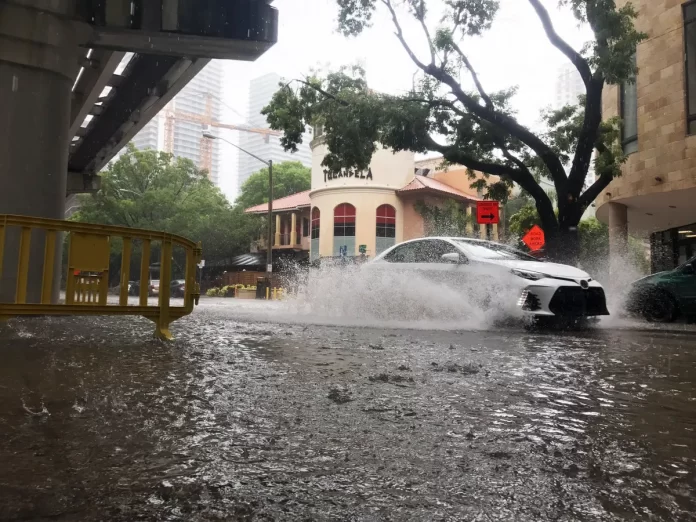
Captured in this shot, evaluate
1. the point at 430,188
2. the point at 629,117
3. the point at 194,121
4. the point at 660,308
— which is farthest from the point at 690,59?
the point at 194,121

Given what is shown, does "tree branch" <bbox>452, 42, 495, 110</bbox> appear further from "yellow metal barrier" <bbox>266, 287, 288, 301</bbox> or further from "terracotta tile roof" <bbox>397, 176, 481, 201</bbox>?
"terracotta tile roof" <bbox>397, 176, 481, 201</bbox>

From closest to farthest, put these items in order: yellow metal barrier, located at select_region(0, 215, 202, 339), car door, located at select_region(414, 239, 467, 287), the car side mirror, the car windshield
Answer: yellow metal barrier, located at select_region(0, 215, 202, 339), the car side mirror, car door, located at select_region(414, 239, 467, 287), the car windshield

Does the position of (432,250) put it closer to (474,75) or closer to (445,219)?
(474,75)

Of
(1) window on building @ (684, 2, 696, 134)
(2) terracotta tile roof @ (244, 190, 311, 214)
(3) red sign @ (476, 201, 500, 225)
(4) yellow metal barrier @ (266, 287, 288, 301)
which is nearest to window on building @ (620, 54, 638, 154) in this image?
(1) window on building @ (684, 2, 696, 134)

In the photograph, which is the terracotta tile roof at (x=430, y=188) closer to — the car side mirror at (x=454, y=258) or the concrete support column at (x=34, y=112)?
the car side mirror at (x=454, y=258)

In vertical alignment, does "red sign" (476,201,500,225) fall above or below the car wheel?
above

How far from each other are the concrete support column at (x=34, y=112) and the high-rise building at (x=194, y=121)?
239 ft

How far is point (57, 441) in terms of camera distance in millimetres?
2295

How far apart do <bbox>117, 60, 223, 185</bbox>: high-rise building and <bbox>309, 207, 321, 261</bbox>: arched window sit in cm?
4746

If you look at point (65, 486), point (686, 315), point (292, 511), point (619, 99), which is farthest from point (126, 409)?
point (619, 99)

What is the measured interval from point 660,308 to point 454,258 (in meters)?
6.28

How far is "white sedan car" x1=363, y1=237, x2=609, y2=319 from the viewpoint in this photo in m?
7.79

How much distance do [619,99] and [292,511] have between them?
61.3ft

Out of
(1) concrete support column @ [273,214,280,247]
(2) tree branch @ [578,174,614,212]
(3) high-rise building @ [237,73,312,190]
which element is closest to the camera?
(2) tree branch @ [578,174,614,212]
